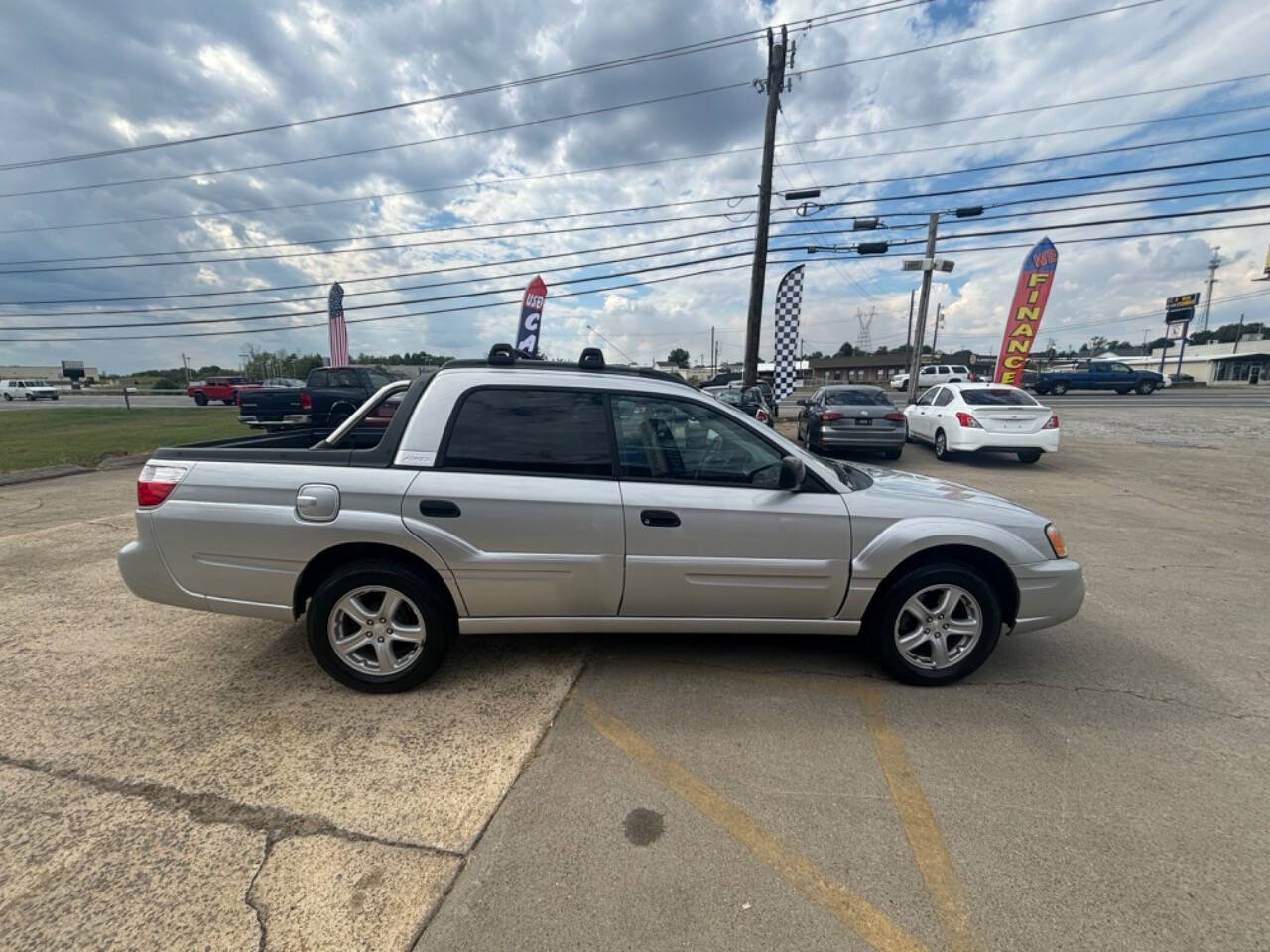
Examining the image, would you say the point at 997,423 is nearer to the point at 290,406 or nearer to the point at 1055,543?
the point at 1055,543

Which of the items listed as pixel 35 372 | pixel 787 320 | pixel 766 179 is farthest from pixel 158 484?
pixel 35 372

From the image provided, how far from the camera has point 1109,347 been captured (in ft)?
324

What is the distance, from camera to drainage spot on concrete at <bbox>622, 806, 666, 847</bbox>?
2.04 metres

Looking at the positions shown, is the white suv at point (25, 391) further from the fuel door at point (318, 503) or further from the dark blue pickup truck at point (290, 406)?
the fuel door at point (318, 503)

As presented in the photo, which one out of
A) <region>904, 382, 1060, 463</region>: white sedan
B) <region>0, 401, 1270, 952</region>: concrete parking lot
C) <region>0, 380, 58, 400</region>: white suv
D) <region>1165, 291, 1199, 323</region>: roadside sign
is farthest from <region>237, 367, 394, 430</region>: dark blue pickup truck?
<region>1165, 291, 1199, 323</region>: roadside sign

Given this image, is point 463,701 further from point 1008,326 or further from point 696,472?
point 1008,326

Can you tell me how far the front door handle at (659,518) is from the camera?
2.83 metres

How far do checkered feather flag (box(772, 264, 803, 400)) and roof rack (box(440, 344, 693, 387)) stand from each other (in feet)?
60.2

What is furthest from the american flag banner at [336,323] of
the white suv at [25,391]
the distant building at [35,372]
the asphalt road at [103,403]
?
the distant building at [35,372]

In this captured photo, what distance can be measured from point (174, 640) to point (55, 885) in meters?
1.96

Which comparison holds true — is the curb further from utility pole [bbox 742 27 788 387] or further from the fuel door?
utility pole [bbox 742 27 788 387]

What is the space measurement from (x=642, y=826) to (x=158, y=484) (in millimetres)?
2849

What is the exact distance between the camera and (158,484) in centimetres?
285

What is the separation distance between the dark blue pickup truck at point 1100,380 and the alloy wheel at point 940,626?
121ft
